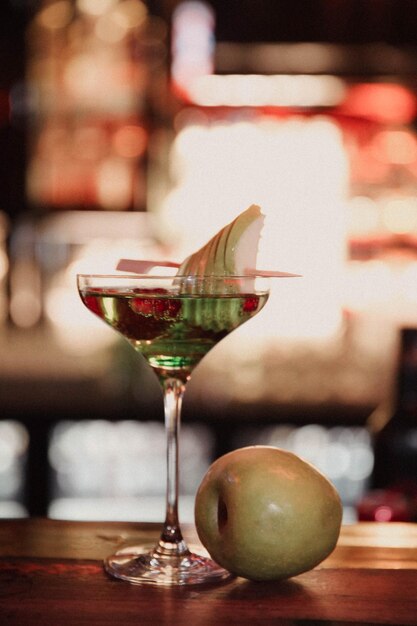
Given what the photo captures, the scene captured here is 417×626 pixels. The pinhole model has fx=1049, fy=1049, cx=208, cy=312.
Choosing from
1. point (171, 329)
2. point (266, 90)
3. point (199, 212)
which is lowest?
point (171, 329)

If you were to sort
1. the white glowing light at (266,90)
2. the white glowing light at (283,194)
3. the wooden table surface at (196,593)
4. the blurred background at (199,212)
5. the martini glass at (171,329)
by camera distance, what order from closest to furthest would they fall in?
the wooden table surface at (196,593) < the martini glass at (171,329) < the blurred background at (199,212) < the white glowing light at (266,90) < the white glowing light at (283,194)

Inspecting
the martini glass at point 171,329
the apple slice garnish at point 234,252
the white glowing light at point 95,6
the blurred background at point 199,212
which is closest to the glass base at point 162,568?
the martini glass at point 171,329

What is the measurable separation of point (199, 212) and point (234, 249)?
3.25 meters

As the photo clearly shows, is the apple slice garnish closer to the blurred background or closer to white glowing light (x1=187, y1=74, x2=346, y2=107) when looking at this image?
the blurred background

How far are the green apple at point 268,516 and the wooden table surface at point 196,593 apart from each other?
28mm

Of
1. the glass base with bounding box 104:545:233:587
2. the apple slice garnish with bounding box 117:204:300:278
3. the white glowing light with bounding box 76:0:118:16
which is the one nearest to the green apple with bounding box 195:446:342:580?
the glass base with bounding box 104:545:233:587

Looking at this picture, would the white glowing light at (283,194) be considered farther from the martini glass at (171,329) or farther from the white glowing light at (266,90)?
the martini glass at (171,329)

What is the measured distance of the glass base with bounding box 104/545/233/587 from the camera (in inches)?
36.2

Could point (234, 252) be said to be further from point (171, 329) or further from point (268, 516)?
point (268, 516)

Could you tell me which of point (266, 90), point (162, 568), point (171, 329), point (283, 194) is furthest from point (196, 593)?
point (283, 194)

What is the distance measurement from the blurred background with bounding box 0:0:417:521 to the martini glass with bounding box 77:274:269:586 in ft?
8.62

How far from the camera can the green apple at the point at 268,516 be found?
894mm

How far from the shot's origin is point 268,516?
2.92ft

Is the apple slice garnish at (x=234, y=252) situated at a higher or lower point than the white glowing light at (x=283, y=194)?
lower
